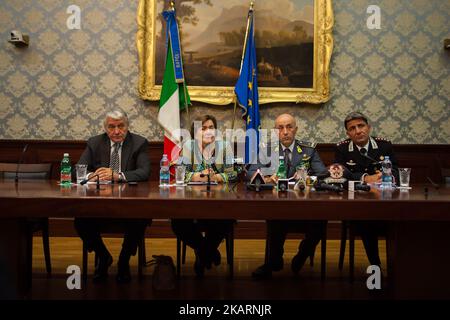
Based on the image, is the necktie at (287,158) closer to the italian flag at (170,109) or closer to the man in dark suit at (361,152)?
the man in dark suit at (361,152)

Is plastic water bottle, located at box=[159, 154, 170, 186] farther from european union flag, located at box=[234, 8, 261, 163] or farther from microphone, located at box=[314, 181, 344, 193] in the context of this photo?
european union flag, located at box=[234, 8, 261, 163]

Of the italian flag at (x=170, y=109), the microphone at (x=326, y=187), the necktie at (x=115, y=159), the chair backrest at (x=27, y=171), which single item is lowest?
the microphone at (x=326, y=187)

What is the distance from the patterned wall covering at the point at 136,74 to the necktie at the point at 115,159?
1.59 metres

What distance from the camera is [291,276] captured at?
3186 millimetres

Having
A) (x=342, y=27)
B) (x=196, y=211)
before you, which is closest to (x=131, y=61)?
(x=342, y=27)

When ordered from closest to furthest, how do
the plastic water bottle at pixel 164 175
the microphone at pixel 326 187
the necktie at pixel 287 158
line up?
the microphone at pixel 326 187 → the plastic water bottle at pixel 164 175 → the necktie at pixel 287 158

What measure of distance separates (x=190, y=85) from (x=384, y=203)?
3.23 m

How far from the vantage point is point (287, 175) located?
3.46 metres

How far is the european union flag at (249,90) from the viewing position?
4.76 metres

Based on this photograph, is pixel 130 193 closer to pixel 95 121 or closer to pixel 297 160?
pixel 297 160

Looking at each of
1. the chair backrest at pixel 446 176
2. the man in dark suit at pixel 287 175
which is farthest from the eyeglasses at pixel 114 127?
the chair backrest at pixel 446 176

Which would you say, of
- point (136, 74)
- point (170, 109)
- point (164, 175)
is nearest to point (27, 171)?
point (164, 175)

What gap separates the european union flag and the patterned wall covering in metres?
0.24
